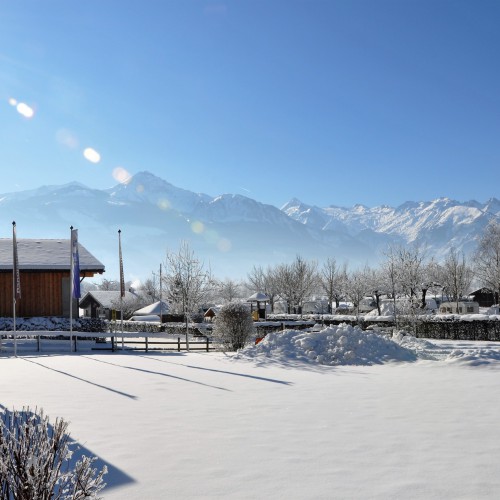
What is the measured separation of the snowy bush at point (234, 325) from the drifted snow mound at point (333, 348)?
3564 millimetres

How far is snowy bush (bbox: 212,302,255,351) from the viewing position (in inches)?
984

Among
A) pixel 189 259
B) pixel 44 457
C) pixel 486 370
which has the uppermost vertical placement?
pixel 189 259

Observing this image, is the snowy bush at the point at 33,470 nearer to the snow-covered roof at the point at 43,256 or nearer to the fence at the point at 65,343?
the fence at the point at 65,343

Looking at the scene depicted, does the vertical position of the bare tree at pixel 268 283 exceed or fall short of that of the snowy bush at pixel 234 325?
it exceeds it

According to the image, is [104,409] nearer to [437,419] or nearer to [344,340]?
[437,419]

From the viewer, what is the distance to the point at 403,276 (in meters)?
64.7

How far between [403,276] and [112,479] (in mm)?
60564

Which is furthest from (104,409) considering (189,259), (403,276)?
(403,276)

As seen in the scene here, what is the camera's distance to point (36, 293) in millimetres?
33125

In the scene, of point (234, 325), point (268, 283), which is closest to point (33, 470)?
point (234, 325)

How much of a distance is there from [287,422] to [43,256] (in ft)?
90.1

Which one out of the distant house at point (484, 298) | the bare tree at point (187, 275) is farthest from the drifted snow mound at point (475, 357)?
the distant house at point (484, 298)

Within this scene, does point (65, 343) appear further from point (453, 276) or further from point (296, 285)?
point (453, 276)

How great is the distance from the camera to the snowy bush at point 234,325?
25000mm
